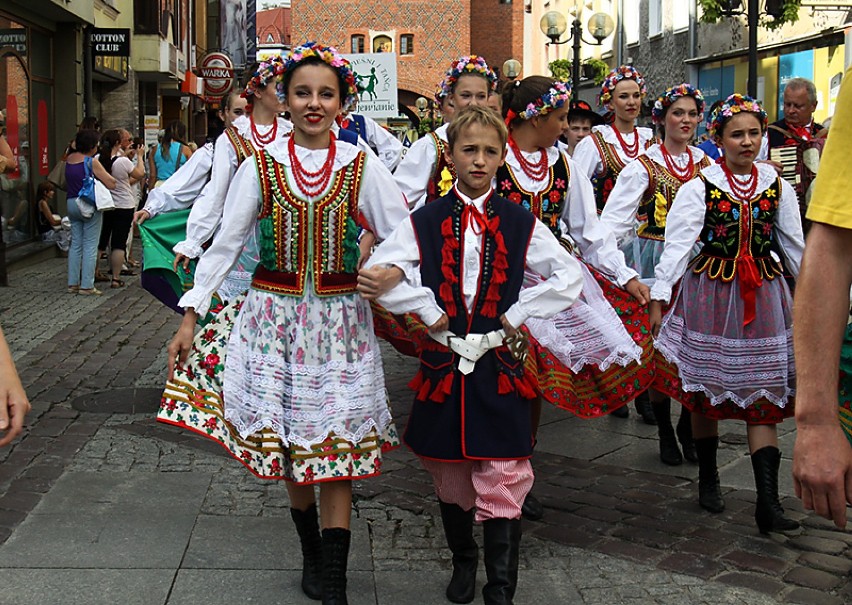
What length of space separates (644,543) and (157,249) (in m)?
3.54

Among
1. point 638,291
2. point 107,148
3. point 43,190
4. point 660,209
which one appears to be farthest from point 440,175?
point 43,190

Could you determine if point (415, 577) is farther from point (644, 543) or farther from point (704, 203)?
point (704, 203)

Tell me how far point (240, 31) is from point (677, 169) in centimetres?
3571

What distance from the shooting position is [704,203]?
5410 millimetres

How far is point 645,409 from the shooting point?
7383 millimetres

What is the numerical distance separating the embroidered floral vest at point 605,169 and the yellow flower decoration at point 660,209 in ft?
2.55

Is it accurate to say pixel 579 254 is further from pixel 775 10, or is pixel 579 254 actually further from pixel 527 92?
Answer: pixel 775 10

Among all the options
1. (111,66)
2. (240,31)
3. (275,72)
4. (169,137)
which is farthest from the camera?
(240,31)

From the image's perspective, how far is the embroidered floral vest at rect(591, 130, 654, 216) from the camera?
8023 mm

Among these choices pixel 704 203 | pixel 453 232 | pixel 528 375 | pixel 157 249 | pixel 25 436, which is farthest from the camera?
pixel 157 249

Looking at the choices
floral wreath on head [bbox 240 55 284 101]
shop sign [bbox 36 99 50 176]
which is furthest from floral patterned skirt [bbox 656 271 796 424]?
shop sign [bbox 36 99 50 176]

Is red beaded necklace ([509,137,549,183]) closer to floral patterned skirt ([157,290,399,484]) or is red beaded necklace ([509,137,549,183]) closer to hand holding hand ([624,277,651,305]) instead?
hand holding hand ([624,277,651,305])

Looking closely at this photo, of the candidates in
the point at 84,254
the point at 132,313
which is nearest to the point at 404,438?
the point at 132,313

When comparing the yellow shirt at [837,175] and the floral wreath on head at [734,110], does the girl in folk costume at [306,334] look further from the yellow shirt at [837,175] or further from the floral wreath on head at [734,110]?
the yellow shirt at [837,175]
